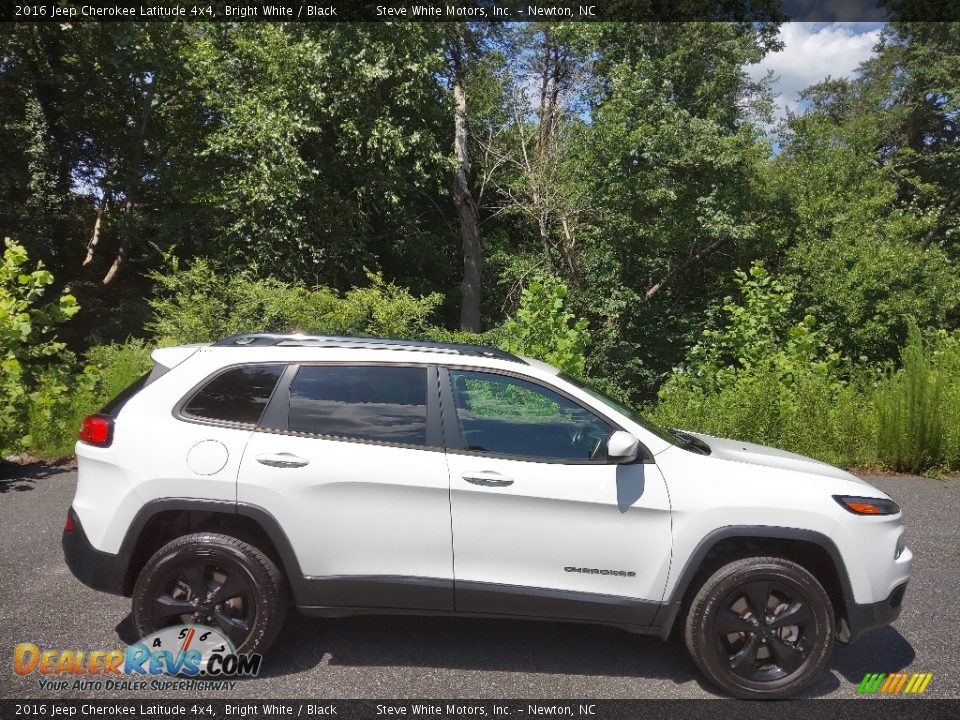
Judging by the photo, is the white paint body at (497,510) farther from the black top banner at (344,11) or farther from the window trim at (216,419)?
the black top banner at (344,11)

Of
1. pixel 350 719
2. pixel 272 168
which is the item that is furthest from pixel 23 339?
pixel 272 168

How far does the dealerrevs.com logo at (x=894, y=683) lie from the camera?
135 inches

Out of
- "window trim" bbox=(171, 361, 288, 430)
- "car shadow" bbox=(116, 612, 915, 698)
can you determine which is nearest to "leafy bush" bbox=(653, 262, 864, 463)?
"car shadow" bbox=(116, 612, 915, 698)

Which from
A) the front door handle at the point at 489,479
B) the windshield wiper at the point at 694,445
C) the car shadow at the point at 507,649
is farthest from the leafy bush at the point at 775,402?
the front door handle at the point at 489,479

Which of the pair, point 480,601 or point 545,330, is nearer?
point 480,601

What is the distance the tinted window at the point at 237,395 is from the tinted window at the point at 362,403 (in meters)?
0.15

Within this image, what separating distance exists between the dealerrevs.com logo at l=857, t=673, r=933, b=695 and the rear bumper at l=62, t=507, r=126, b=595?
12.2 feet

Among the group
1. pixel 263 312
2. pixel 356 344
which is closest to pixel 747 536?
pixel 356 344

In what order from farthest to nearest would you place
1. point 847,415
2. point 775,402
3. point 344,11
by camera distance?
point 344,11, point 775,402, point 847,415

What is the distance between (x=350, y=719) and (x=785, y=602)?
2.13 m

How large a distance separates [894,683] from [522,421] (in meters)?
2.30

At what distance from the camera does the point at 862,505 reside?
11.1ft

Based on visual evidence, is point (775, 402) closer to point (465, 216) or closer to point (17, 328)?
point (17, 328)

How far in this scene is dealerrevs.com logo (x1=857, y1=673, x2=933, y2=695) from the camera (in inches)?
135
